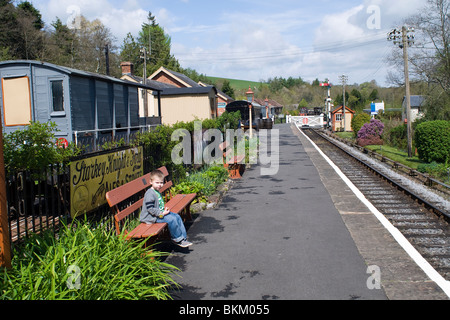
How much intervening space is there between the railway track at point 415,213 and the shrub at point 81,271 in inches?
151

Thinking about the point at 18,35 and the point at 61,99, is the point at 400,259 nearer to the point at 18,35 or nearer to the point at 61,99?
the point at 61,99

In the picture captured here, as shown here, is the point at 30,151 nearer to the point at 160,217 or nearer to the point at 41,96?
the point at 160,217

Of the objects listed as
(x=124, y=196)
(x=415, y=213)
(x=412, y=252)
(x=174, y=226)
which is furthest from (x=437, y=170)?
(x=124, y=196)

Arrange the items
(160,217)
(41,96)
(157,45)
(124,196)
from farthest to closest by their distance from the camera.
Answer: (157,45), (41,96), (124,196), (160,217)

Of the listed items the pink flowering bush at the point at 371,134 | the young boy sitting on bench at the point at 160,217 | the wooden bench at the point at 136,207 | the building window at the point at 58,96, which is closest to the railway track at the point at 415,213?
the young boy sitting on bench at the point at 160,217

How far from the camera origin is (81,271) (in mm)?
4129

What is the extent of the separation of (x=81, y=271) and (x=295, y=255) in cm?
325

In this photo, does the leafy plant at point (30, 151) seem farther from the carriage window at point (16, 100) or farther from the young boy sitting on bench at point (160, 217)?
the carriage window at point (16, 100)

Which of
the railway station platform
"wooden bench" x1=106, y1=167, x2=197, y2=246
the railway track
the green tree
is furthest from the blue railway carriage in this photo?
the green tree

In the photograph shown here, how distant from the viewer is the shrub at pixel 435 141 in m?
17.9

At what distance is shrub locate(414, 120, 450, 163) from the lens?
17859 millimetres

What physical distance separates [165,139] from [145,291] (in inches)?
254

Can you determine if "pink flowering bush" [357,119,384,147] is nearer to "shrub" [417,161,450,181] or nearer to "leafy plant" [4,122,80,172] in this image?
"shrub" [417,161,450,181]

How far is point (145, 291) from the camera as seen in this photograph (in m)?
4.21
